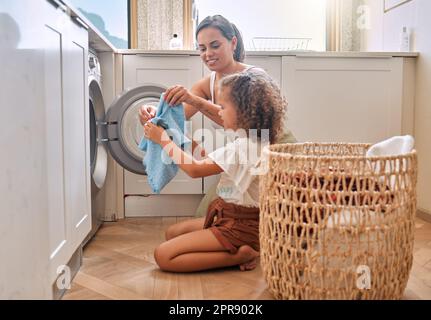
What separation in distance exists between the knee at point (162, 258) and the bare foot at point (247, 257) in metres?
0.23

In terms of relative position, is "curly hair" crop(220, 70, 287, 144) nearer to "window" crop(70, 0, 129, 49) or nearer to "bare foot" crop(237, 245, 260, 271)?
"bare foot" crop(237, 245, 260, 271)

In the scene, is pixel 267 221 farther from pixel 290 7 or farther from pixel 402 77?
pixel 290 7

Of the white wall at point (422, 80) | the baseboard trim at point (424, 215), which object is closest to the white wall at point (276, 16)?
the white wall at point (422, 80)

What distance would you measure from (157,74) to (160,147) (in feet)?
2.58

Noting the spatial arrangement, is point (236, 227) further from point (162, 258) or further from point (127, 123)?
point (127, 123)

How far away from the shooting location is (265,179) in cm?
121

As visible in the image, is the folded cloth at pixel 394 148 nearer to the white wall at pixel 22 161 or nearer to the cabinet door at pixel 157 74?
the white wall at pixel 22 161

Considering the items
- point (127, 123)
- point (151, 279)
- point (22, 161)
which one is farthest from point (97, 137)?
point (22, 161)

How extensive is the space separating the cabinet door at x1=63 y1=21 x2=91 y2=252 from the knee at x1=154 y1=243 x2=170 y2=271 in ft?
0.82

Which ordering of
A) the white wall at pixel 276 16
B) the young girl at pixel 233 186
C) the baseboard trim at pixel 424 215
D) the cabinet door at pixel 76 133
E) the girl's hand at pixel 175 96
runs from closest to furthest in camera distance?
1. the cabinet door at pixel 76 133
2. the young girl at pixel 233 186
3. the girl's hand at pixel 175 96
4. the baseboard trim at pixel 424 215
5. the white wall at pixel 276 16

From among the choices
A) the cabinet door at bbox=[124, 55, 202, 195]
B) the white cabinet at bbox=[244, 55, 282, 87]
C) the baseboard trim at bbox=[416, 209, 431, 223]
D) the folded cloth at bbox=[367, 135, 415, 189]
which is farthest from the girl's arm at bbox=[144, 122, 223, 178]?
the baseboard trim at bbox=[416, 209, 431, 223]

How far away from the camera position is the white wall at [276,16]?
305 centimetres

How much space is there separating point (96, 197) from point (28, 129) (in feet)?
3.44

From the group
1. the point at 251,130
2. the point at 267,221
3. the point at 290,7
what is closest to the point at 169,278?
the point at 267,221
